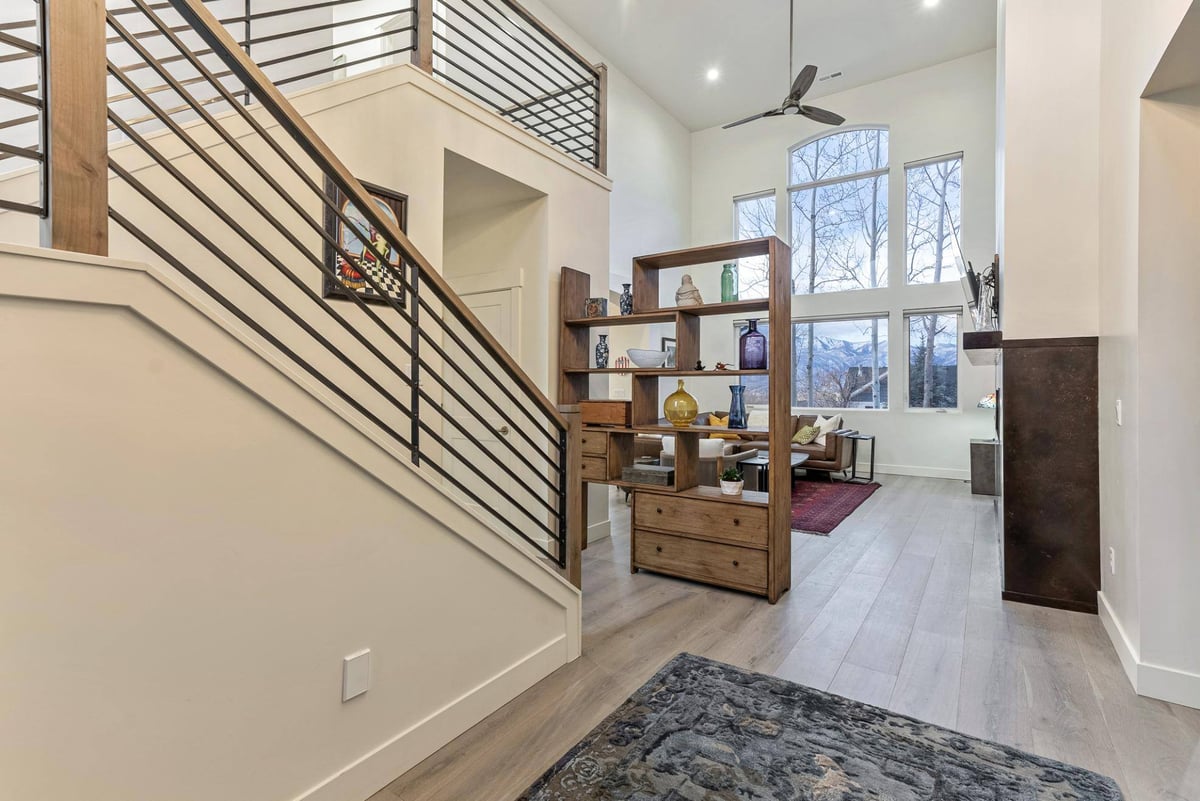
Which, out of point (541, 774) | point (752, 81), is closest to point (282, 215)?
point (541, 774)

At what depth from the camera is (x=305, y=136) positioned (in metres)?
1.56

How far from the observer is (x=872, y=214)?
27.3 ft

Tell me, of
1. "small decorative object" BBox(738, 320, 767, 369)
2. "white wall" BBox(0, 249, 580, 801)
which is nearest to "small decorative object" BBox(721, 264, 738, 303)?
"small decorative object" BBox(738, 320, 767, 369)

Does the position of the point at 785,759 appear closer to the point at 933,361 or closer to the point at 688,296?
the point at 688,296

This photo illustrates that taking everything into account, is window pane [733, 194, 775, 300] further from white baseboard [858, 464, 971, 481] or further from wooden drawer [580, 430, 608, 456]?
wooden drawer [580, 430, 608, 456]

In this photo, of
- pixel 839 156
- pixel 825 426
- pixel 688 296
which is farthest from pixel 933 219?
pixel 688 296

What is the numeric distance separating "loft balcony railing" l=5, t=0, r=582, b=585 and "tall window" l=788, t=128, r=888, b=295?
6.30 m

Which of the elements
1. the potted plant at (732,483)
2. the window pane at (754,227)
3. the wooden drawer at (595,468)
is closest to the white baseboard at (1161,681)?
the potted plant at (732,483)

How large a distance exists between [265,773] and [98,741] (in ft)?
1.33

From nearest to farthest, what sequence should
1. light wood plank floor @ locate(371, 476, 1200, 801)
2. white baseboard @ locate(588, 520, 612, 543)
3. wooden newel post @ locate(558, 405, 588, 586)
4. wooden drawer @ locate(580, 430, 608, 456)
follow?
light wood plank floor @ locate(371, 476, 1200, 801) → wooden newel post @ locate(558, 405, 588, 586) → wooden drawer @ locate(580, 430, 608, 456) → white baseboard @ locate(588, 520, 612, 543)

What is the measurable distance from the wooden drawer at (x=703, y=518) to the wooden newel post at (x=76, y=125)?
2936 mm

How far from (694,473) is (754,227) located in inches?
269

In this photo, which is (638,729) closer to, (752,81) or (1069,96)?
(1069,96)

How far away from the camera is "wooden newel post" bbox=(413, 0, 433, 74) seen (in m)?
3.17
